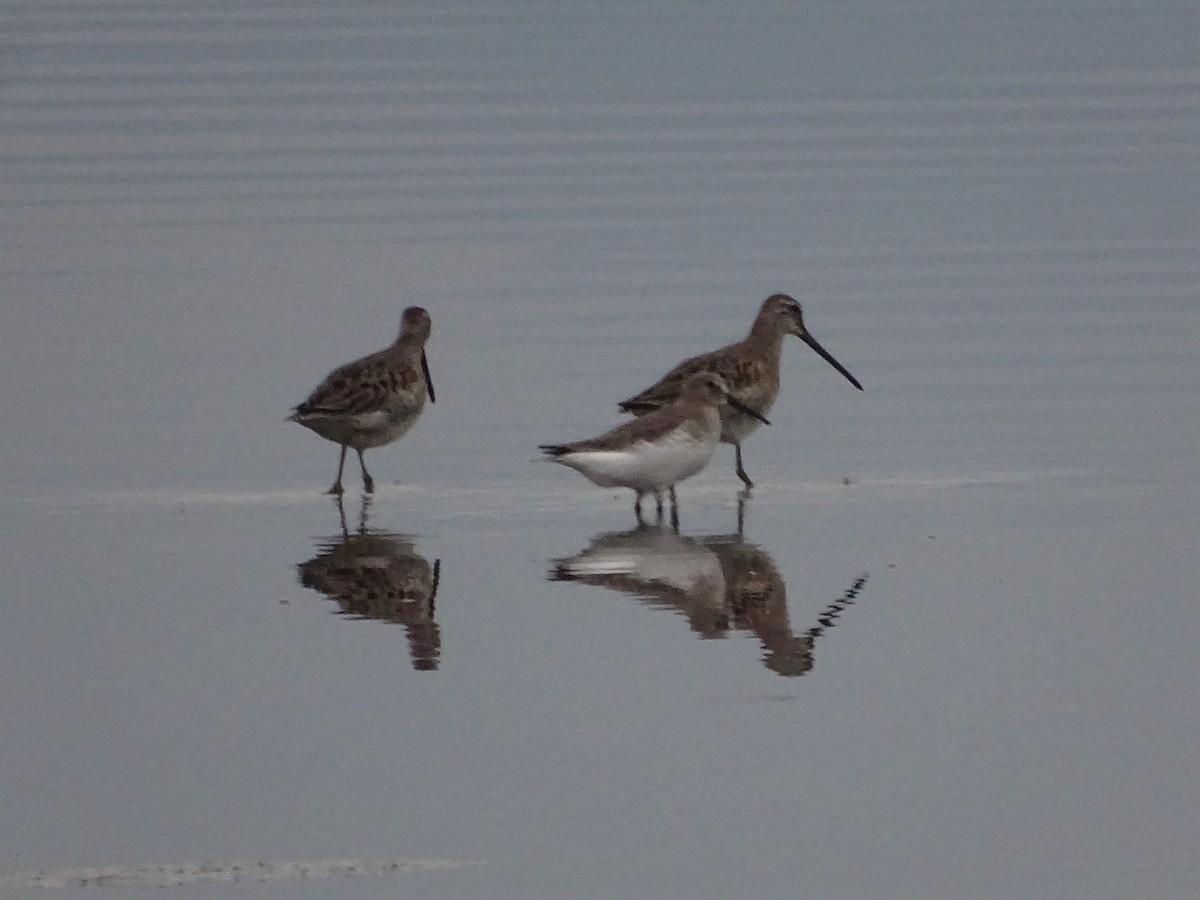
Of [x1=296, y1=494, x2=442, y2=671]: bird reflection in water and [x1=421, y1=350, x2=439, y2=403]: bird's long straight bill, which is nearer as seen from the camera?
[x1=296, y1=494, x2=442, y2=671]: bird reflection in water

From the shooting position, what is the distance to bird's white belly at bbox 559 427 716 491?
43.1 feet

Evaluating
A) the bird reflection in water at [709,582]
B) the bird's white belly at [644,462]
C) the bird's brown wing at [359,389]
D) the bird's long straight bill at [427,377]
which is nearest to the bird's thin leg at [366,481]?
the bird's brown wing at [359,389]

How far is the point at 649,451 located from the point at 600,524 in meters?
0.38

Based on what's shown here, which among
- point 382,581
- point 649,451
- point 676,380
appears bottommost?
point 382,581

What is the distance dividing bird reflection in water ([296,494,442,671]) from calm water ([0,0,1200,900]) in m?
0.03

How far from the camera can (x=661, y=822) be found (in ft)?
28.4

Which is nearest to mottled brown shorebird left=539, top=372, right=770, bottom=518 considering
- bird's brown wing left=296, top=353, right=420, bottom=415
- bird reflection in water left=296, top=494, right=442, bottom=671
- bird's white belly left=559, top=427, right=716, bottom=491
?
bird's white belly left=559, top=427, right=716, bottom=491

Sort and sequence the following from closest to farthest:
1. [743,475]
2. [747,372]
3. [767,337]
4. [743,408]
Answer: [743,475]
[743,408]
[747,372]
[767,337]

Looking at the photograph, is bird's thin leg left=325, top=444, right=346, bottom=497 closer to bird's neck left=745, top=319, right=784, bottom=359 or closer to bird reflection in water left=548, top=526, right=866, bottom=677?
bird reflection in water left=548, top=526, right=866, bottom=677

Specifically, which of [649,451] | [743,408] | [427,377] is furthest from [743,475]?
[427,377]

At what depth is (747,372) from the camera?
15.0 metres

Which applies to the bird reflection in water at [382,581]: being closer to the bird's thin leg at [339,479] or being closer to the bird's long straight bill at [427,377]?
the bird's thin leg at [339,479]

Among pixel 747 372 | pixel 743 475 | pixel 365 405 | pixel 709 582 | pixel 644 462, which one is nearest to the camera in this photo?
pixel 709 582

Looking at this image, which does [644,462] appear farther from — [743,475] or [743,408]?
[743,408]
